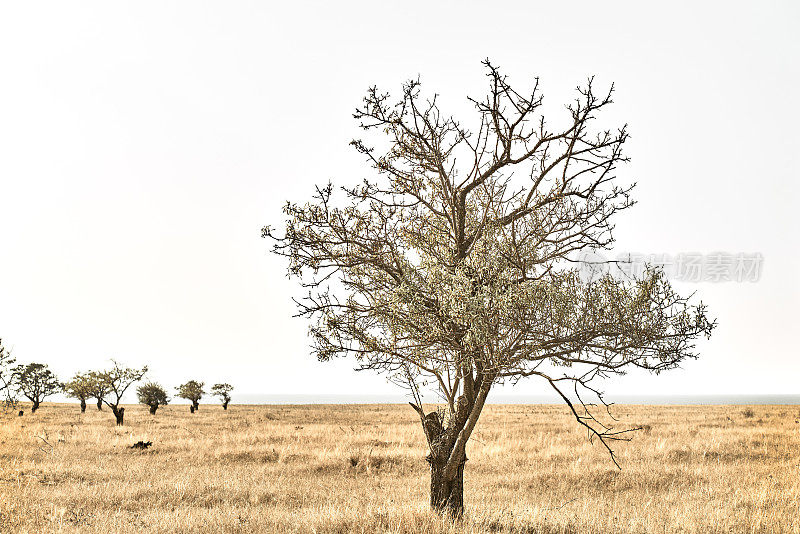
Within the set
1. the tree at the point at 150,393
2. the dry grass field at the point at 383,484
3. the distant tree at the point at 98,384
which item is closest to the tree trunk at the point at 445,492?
the dry grass field at the point at 383,484

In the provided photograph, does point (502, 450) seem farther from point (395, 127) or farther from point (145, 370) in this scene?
point (145, 370)

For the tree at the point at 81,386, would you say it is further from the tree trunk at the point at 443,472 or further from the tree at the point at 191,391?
the tree trunk at the point at 443,472

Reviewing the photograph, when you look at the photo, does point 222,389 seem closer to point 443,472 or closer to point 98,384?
point 98,384

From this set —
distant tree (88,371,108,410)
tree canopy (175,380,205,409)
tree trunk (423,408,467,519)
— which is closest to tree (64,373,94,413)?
distant tree (88,371,108,410)

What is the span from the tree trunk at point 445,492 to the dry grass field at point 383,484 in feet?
1.37

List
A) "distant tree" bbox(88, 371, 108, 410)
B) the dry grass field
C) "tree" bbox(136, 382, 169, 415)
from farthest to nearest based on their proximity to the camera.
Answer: "tree" bbox(136, 382, 169, 415) < "distant tree" bbox(88, 371, 108, 410) < the dry grass field

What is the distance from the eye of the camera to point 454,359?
908cm

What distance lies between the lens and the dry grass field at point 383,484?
1032cm

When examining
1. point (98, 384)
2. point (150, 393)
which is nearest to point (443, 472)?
point (98, 384)

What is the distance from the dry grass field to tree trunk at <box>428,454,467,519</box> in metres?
0.42

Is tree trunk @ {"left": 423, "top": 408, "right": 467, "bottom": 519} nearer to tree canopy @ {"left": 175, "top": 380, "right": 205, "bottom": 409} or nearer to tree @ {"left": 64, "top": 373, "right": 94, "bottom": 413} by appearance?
tree @ {"left": 64, "top": 373, "right": 94, "bottom": 413}

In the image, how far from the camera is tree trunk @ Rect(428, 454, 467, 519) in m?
10.3

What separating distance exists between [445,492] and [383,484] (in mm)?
6161

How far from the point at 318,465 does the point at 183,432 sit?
1629 centimetres
